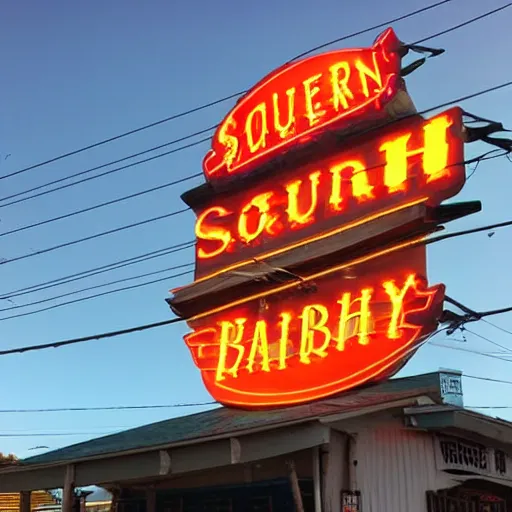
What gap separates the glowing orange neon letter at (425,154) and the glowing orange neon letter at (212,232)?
3.73 metres

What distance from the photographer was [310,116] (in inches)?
621

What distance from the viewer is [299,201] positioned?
1523cm

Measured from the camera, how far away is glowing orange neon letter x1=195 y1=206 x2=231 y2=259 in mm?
16188

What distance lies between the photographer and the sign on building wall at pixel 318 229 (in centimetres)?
1294


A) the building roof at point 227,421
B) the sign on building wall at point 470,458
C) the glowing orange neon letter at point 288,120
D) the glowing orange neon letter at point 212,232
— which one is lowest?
the sign on building wall at point 470,458

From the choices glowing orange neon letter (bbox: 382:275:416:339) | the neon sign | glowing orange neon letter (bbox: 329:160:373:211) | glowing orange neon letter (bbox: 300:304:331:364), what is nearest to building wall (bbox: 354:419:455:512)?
glowing orange neon letter (bbox: 382:275:416:339)

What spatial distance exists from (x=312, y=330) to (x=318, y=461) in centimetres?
406

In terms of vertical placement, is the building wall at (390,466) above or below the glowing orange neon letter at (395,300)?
below

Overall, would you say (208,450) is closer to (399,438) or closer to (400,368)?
(399,438)

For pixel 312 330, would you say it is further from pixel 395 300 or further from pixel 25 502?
pixel 25 502

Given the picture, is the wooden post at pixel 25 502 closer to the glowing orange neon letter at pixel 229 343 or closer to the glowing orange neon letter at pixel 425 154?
the glowing orange neon letter at pixel 229 343

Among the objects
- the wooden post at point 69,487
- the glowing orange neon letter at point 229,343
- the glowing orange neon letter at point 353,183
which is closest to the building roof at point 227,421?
the wooden post at point 69,487

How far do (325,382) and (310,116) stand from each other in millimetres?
5531

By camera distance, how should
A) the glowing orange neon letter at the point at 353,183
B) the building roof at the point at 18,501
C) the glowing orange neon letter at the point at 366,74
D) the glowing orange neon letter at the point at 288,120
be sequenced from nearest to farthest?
the glowing orange neon letter at the point at 353,183 → the glowing orange neon letter at the point at 366,74 → the glowing orange neon letter at the point at 288,120 → the building roof at the point at 18,501
